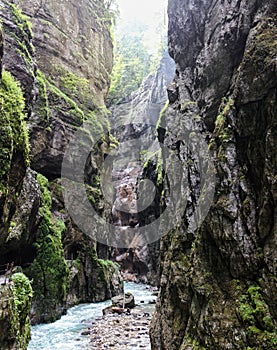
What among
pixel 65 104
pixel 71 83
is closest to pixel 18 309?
pixel 65 104

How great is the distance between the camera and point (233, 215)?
693cm

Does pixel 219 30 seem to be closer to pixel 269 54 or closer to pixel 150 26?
pixel 269 54

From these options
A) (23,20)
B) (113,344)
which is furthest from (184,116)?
(23,20)

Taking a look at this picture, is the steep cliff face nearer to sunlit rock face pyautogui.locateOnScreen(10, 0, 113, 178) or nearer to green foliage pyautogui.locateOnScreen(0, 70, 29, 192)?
green foliage pyautogui.locateOnScreen(0, 70, 29, 192)

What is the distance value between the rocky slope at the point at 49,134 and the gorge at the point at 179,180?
3.2 inches

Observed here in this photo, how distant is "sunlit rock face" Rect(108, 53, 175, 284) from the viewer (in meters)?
35.1

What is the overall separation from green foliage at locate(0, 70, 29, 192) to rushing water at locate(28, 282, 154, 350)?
709cm

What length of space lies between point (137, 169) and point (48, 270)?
30.0 metres

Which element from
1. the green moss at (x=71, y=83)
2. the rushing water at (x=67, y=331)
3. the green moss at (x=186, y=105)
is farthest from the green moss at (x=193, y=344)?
the green moss at (x=71, y=83)

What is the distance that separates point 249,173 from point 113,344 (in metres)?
8.86

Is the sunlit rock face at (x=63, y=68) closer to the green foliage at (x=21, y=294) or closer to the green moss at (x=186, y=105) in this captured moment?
the green moss at (x=186, y=105)

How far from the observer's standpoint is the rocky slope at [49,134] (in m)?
10.6

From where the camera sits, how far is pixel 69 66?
26.3m

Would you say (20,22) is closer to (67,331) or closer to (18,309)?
(18,309)
